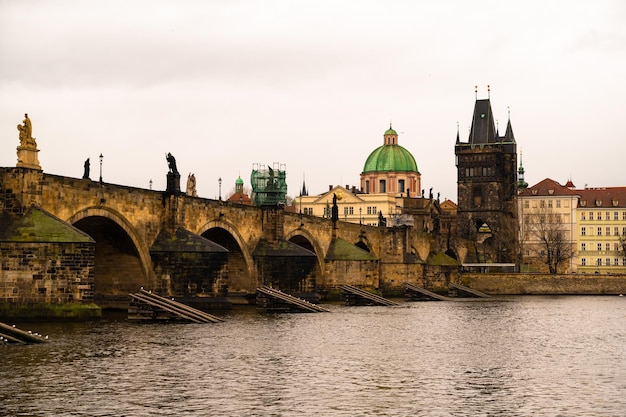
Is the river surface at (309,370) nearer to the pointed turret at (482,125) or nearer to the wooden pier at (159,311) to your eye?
the wooden pier at (159,311)

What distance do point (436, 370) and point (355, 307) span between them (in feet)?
125

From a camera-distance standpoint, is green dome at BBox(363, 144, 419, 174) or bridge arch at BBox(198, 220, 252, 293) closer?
bridge arch at BBox(198, 220, 252, 293)

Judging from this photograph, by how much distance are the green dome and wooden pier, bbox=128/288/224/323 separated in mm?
128543

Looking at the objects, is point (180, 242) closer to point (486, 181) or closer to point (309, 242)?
point (309, 242)

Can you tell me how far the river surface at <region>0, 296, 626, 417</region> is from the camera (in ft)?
78.1

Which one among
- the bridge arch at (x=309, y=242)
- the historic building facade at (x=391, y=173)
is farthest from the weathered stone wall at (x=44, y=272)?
the historic building facade at (x=391, y=173)

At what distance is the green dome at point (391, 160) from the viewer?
176m

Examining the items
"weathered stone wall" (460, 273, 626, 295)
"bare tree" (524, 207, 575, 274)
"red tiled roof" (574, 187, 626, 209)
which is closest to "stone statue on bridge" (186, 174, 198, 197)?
"weathered stone wall" (460, 273, 626, 295)

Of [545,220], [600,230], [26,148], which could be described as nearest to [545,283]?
[545,220]

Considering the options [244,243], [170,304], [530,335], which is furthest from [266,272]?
[530,335]

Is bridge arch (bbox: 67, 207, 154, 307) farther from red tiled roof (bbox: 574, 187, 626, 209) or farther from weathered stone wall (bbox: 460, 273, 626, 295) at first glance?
red tiled roof (bbox: 574, 187, 626, 209)

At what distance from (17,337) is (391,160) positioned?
143 meters

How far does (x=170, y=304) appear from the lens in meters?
48.2

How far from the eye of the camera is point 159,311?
157 ft
